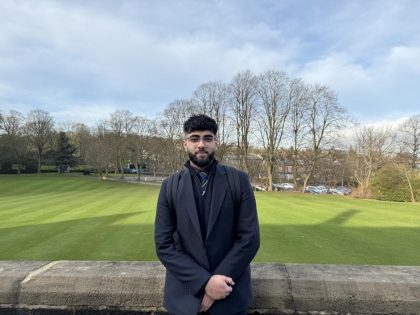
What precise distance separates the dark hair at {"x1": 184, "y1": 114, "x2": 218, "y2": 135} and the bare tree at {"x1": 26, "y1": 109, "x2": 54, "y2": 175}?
68.7 m

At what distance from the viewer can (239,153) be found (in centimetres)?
5269

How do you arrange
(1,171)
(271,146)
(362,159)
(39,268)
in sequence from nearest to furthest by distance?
1. (39,268)
2. (271,146)
3. (362,159)
4. (1,171)

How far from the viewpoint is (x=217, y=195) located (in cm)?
217

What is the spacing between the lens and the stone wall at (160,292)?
2.34 m

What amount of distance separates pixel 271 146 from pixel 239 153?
5.09 meters

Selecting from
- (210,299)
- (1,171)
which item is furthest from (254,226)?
(1,171)

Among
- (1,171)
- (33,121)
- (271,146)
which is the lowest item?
(1,171)

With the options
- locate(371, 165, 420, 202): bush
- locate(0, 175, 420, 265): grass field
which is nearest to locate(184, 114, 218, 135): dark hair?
locate(0, 175, 420, 265): grass field

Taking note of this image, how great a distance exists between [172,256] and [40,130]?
72296 millimetres

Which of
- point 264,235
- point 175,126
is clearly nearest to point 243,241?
point 264,235

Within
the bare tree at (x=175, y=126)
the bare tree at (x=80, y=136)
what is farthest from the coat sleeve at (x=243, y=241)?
the bare tree at (x=80, y=136)

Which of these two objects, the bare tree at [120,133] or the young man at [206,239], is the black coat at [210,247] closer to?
the young man at [206,239]

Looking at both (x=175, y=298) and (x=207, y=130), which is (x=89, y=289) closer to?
(x=175, y=298)

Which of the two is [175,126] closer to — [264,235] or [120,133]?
[120,133]
